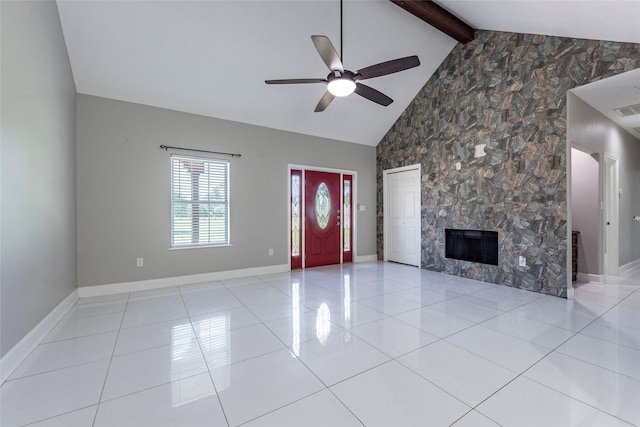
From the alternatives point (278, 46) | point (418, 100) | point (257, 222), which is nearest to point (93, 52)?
point (278, 46)

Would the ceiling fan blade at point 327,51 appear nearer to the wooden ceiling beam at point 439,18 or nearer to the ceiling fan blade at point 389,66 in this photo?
the ceiling fan blade at point 389,66

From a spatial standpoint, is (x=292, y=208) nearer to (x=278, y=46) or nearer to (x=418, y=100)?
(x=278, y=46)

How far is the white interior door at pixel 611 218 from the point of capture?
4.49m

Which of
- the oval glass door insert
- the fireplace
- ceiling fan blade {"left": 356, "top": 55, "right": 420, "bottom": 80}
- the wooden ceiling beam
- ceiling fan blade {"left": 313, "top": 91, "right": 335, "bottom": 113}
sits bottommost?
the fireplace

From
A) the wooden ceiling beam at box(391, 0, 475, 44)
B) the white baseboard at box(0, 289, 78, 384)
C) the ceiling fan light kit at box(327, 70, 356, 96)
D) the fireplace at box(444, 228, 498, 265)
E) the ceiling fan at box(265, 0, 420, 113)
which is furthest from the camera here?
the fireplace at box(444, 228, 498, 265)

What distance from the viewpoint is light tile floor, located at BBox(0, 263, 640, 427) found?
156cm

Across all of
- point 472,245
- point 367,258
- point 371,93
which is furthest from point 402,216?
point 371,93

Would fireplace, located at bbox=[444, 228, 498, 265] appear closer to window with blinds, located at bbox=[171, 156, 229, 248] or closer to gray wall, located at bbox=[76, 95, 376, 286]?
gray wall, located at bbox=[76, 95, 376, 286]

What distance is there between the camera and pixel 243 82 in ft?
13.8

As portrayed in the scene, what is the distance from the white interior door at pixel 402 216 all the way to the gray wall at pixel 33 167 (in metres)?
5.46

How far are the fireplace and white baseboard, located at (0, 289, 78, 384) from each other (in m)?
5.48

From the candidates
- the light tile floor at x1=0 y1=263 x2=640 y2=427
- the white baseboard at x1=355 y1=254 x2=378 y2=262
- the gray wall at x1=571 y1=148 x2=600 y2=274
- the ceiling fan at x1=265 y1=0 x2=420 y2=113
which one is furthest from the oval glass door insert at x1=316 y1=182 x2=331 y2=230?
the gray wall at x1=571 y1=148 x2=600 y2=274

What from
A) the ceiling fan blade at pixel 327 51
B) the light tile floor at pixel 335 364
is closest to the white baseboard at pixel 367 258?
the light tile floor at pixel 335 364

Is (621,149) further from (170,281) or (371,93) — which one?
(170,281)
